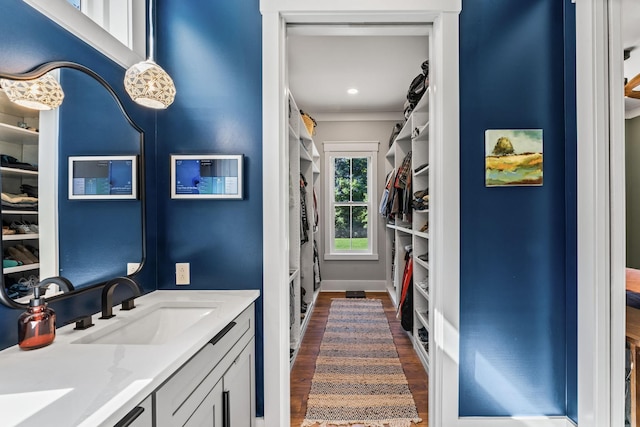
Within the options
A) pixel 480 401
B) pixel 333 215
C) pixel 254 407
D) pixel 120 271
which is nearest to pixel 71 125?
Result: pixel 120 271

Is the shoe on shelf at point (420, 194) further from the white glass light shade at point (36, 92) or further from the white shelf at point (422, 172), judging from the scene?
the white glass light shade at point (36, 92)

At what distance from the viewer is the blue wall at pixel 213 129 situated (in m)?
1.79

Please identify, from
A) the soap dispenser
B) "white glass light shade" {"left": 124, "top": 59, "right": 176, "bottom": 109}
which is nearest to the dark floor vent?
"white glass light shade" {"left": 124, "top": 59, "right": 176, "bottom": 109}

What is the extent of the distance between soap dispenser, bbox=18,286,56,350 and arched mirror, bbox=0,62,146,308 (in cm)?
6

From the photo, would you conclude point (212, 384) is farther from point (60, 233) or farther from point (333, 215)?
point (333, 215)

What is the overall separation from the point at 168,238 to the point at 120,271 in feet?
1.05

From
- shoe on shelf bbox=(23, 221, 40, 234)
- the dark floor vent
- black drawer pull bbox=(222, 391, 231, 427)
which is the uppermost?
shoe on shelf bbox=(23, 221, 40, 234)

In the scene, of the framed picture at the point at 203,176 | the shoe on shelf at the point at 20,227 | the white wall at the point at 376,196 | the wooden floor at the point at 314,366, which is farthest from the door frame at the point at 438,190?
the white wall at the point at 376,196

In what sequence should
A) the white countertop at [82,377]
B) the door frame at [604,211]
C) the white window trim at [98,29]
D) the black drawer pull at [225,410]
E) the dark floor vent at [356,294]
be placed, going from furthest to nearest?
1. the dark floor vent at [356,294]
2. the door frame at [604,211]
3. the black drawer pull at [225,410]
4. the white window trim at [98,29]
5. the white countertop at [82,377]

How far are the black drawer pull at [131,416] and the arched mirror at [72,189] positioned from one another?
598 millimetres

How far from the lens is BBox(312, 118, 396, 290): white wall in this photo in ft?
16.5

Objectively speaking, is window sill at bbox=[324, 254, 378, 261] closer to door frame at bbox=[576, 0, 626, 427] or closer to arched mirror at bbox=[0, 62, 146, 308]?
door frame at bbox=[576, 0, 626, 427]

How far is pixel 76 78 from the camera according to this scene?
4.24 ft

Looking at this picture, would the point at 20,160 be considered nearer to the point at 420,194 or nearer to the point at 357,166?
the point at 420,194
